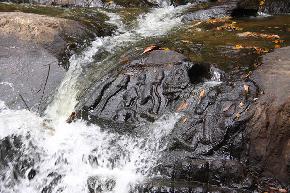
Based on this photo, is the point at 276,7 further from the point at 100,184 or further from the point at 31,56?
the point at 100,184

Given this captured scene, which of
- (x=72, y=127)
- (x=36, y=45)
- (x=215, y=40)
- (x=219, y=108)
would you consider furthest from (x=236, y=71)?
(x=36, y=45)

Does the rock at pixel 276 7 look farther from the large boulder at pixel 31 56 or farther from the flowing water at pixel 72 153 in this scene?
the flowing water at pixel 72 153

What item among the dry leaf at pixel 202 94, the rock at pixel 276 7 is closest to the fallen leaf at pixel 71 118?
the dry leaf at pixel 202 94

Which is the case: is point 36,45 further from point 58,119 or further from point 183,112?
point 183,112

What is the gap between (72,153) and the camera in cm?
612

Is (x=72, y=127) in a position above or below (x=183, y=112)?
below

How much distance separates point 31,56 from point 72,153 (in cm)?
→ 285

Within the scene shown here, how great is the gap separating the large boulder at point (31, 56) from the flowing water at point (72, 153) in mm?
335

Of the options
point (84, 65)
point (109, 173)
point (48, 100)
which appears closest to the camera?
point (109, 173)

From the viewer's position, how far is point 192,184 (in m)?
5.30

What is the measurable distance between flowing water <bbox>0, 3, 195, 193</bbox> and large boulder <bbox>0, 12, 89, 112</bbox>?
0.33 meters

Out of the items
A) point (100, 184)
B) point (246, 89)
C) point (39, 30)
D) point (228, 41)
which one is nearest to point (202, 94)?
point (246, 89)

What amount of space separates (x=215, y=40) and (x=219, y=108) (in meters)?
3.15

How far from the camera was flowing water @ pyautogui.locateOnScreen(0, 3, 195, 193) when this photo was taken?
5.70m
